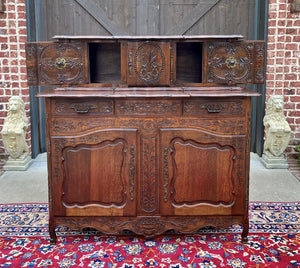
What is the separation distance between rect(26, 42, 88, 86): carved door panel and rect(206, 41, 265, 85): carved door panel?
0.89 m

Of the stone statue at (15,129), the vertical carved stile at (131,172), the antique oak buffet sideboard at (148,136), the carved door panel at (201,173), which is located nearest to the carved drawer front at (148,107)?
the antique oak buffet sideboard at (148,136)

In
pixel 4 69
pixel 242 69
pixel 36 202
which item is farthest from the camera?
pixel 4 69

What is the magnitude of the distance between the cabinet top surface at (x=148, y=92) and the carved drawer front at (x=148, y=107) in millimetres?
61

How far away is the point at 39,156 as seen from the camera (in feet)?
15.5

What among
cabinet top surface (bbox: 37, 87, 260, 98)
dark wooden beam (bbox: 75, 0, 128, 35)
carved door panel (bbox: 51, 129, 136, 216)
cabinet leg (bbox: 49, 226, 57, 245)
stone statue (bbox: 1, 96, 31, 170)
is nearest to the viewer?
cabinet top surface (bbox: 37, 87, 260, 98)

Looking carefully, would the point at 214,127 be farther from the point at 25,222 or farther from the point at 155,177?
the point at 25,222

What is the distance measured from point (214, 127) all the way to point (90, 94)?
34.2 inches

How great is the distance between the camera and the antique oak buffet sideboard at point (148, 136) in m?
2.42

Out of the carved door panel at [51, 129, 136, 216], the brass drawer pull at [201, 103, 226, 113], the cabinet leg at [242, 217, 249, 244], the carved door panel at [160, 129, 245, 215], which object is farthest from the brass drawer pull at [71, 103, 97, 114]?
the cabinet leg at [242, 217, 249, 244]

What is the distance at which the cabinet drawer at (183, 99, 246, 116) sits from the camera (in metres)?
2.41

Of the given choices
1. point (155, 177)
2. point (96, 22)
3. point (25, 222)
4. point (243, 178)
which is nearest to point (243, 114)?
point (243, 178)

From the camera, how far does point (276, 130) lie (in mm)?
4211

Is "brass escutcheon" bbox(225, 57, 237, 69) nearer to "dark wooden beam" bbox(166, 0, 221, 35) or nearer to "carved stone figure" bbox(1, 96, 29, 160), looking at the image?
"dark wooden beam" bbox(166, 0, 221, 35)

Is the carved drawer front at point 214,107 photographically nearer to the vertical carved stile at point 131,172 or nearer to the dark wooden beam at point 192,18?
the vertical carved stile at point 131,172
